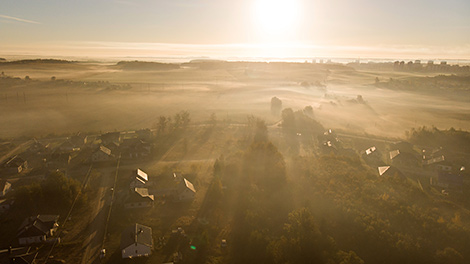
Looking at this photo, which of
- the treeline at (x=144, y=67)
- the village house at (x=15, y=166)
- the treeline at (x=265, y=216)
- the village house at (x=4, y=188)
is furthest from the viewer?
the treeline at (x=144, y=67)

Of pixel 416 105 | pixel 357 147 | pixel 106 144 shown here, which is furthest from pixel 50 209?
pixel 416 105

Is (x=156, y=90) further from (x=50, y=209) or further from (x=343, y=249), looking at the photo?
(x=343, y=249)

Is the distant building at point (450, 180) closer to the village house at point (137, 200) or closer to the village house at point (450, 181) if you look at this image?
the village house at point (450, 181)

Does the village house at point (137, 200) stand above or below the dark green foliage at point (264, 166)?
below

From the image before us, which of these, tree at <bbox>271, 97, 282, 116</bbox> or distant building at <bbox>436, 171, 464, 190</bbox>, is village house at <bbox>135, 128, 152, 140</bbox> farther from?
distant building at <bbox>436, 171, 464, 190</bbox>

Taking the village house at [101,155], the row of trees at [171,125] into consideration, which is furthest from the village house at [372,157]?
the village house at [101,155]

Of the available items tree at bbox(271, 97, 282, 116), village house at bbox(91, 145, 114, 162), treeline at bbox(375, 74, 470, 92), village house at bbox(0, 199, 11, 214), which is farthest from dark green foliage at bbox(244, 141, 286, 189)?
treeline at bbox(375, 74, 470, 92)
